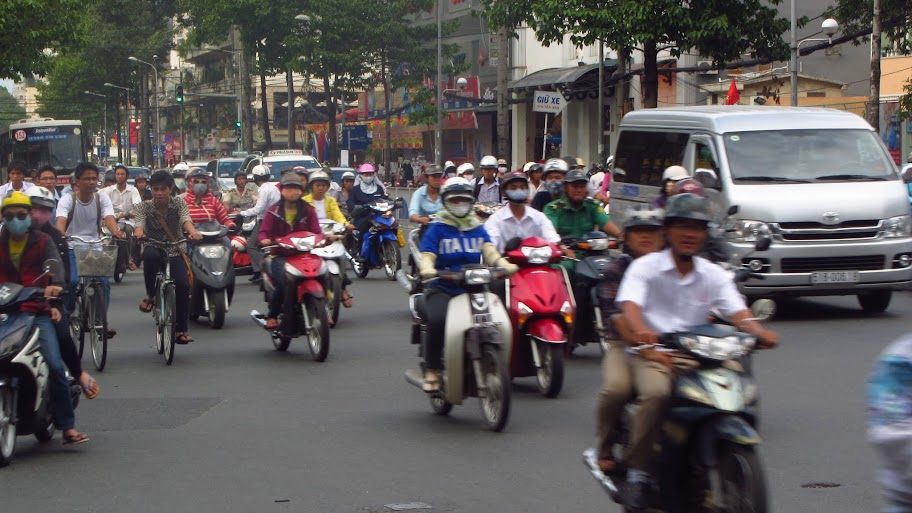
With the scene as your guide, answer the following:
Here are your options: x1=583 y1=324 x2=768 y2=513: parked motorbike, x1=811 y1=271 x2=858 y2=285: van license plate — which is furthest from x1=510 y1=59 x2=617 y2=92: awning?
x1=583 y1=324 x2=768 y2=513: parked motorbike

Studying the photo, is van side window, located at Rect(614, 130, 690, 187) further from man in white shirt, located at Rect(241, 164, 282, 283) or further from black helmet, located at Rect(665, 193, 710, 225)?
black helmet, located at Rect(665, 193, 710, 225)

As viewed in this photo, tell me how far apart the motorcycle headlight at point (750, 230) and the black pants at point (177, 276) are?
557cm

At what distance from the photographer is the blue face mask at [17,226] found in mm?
7730

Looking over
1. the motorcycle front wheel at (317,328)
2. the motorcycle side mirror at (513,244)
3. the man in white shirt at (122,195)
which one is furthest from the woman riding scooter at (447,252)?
the man in white shirt at (122,195)

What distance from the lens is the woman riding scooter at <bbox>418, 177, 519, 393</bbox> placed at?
8.66 metres

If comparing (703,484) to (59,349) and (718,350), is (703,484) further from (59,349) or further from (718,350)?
(59,349)

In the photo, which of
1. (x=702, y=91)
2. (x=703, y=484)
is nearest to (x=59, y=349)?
(x=703, y=484)

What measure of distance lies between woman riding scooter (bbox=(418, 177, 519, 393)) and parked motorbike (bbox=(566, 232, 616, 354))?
6.44 ft

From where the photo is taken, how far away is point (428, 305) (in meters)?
8.71

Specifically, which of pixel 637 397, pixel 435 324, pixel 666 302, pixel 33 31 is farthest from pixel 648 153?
pixel 33 31

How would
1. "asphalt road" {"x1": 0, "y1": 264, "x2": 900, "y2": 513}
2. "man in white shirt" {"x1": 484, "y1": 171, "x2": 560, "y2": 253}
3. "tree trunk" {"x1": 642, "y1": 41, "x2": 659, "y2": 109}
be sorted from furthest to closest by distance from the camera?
"tree trunk" {"x1": 642, "y1": 41, "x2": 659, "y2": 109} < "man in white shirt" {"x1": 484, "y1": 171, "x2": 560, "y2": 253} < "asphalt road" {"x1": 0, "y1": 264, "x2": 900, "y2": 513}

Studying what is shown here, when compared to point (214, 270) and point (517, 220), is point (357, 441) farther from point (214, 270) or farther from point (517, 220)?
point (214, 270)

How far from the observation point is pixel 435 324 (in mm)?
8633

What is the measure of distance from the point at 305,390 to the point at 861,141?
24.5ft
